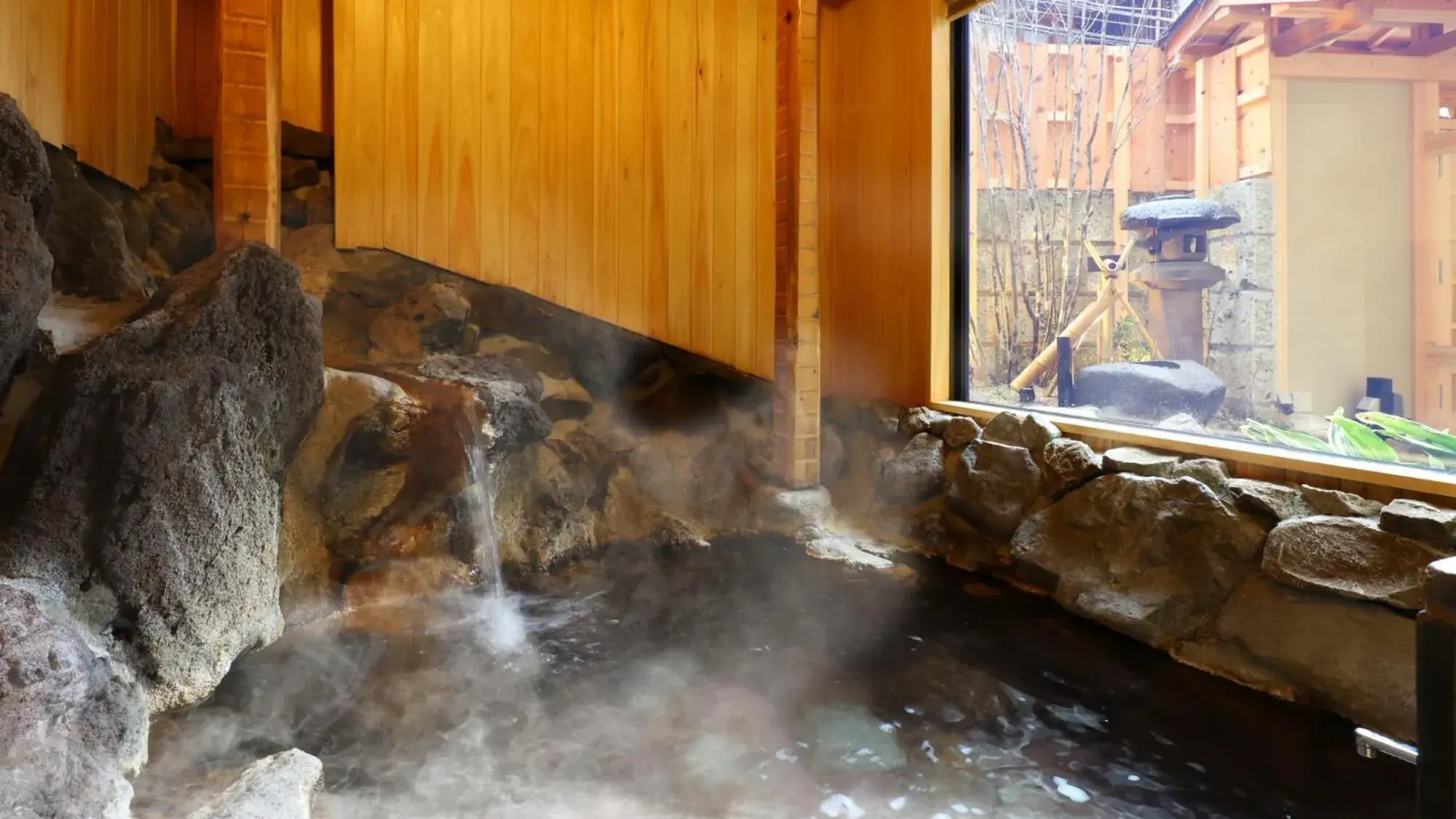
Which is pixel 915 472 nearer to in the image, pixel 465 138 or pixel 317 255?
pixel 465 138

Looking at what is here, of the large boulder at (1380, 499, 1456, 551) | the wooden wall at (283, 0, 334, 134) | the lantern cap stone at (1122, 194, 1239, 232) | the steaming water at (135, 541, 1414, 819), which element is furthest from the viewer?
the wooden wall at (283, 0, 334, 134)

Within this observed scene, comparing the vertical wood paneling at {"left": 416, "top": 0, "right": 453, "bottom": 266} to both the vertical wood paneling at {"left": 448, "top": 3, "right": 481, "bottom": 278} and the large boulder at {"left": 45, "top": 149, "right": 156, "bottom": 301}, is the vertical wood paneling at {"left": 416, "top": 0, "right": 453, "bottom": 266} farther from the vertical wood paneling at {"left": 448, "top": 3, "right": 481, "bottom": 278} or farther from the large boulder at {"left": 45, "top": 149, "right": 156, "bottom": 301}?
the large boulder at {"left": 45, "top": 149, "right": 156, "bottom": 301}

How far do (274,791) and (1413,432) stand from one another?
296 cm

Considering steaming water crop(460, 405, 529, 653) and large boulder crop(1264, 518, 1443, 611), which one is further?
steaming water crop(460, 405, 529, 653)

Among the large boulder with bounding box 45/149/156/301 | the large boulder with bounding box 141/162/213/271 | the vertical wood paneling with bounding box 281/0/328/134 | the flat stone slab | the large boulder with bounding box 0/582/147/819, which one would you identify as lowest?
the large boulder with bounding box 0/582/147/819

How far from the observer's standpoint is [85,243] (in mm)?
2832

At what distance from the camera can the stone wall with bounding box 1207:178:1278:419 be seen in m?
2.81

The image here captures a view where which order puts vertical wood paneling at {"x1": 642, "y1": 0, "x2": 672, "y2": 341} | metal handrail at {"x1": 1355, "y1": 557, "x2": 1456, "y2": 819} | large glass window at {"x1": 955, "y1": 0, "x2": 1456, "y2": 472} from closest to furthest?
metal handrail at {"x1": 1355, "y1": 557, "x2": 1456, "y2": 819} < large glass window at {"x1": 955, "y1": 0, "x2": 1456, "y2": 472} < vertical wood paneling at {"x1": 642, "y1": 0, "x2": 672, "y2": 341}

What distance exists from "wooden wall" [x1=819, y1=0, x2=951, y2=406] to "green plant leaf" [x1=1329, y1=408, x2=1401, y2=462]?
1759 mm

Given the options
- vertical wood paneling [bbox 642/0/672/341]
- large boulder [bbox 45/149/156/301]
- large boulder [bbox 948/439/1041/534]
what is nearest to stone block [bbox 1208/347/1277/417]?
large boulder [bbox 948/439/1041/534]

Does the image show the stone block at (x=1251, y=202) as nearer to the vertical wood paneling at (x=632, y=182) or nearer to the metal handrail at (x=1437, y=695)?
the metal handrail at (x=1437, y=695)

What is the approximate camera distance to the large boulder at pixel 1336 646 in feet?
6.81

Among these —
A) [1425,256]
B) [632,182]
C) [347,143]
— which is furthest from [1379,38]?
[347,143]

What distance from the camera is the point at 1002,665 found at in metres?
2.49
